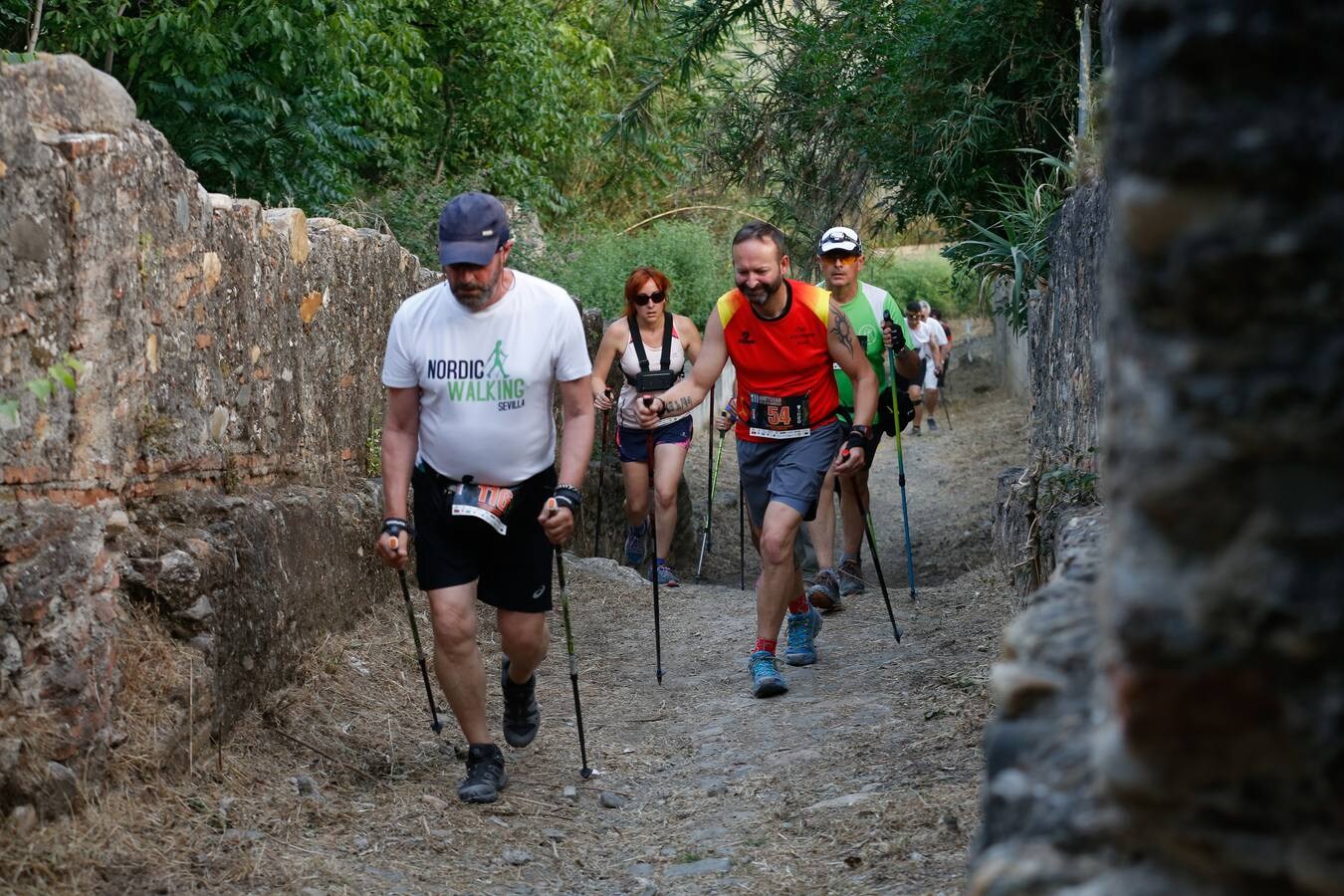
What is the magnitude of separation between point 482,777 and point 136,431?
63.9 inches

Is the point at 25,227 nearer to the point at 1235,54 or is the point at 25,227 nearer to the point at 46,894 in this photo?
the point at 46,894

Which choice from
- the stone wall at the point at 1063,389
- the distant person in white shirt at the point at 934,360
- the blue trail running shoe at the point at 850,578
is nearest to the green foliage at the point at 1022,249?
the stone wall at the point at 1063,389

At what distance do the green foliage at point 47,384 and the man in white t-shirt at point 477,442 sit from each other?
109cm

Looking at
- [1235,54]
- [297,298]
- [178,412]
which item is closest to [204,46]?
[297,298]

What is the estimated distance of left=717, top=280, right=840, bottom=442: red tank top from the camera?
6.62 m

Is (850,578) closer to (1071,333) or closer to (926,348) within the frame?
(1071,333)

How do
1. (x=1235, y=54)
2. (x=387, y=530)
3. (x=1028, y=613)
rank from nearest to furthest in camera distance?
1. (x=1235, y=54)
2. (x=1028, y=613)
3. (x=387, y=530)

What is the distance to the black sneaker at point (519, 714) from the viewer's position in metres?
5.32

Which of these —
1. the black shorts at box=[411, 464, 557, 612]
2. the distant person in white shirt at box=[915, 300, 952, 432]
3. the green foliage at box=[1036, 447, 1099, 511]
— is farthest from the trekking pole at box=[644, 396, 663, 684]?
the distant person in white shirt at box=[915, 300, 952, 432]

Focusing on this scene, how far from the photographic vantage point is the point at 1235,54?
4.84 feet

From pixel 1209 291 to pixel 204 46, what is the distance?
9.41 meters

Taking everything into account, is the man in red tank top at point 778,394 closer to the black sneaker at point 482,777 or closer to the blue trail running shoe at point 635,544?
the black sneaker at point 482,777

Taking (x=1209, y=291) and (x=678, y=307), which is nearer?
(x=1209, y=291)

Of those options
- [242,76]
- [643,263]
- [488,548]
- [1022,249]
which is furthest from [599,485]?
[488,548]
